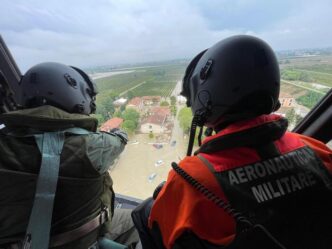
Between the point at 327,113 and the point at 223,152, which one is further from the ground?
the point at 223,152

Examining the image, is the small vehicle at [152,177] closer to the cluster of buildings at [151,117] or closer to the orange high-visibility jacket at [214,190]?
the cluster of buildings at [151,117]

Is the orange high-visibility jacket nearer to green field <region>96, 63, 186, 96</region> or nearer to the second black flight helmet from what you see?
the second black flight helmet

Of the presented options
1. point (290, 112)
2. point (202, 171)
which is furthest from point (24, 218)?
point (290, 112)

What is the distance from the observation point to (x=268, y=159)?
557 millimetres

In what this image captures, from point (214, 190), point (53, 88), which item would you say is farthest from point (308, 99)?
point (53, 88)

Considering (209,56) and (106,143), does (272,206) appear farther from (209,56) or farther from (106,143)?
(106,143)

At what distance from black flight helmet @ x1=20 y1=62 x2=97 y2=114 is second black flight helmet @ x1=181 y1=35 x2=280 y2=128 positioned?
0.72 m

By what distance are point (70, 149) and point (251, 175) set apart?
26.5 inches

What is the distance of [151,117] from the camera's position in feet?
5.29

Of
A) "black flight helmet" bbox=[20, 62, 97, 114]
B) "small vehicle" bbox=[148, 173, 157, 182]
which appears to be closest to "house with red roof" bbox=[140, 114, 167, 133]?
"small vehicle" bbox=[148, 173, 157, 182]

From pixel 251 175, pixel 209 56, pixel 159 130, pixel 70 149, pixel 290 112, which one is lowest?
pixel 159 130

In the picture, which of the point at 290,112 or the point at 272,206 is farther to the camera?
the point at 290,112

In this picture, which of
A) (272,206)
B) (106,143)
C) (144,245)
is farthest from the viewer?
(106,143)

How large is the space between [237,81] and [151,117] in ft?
3.14
